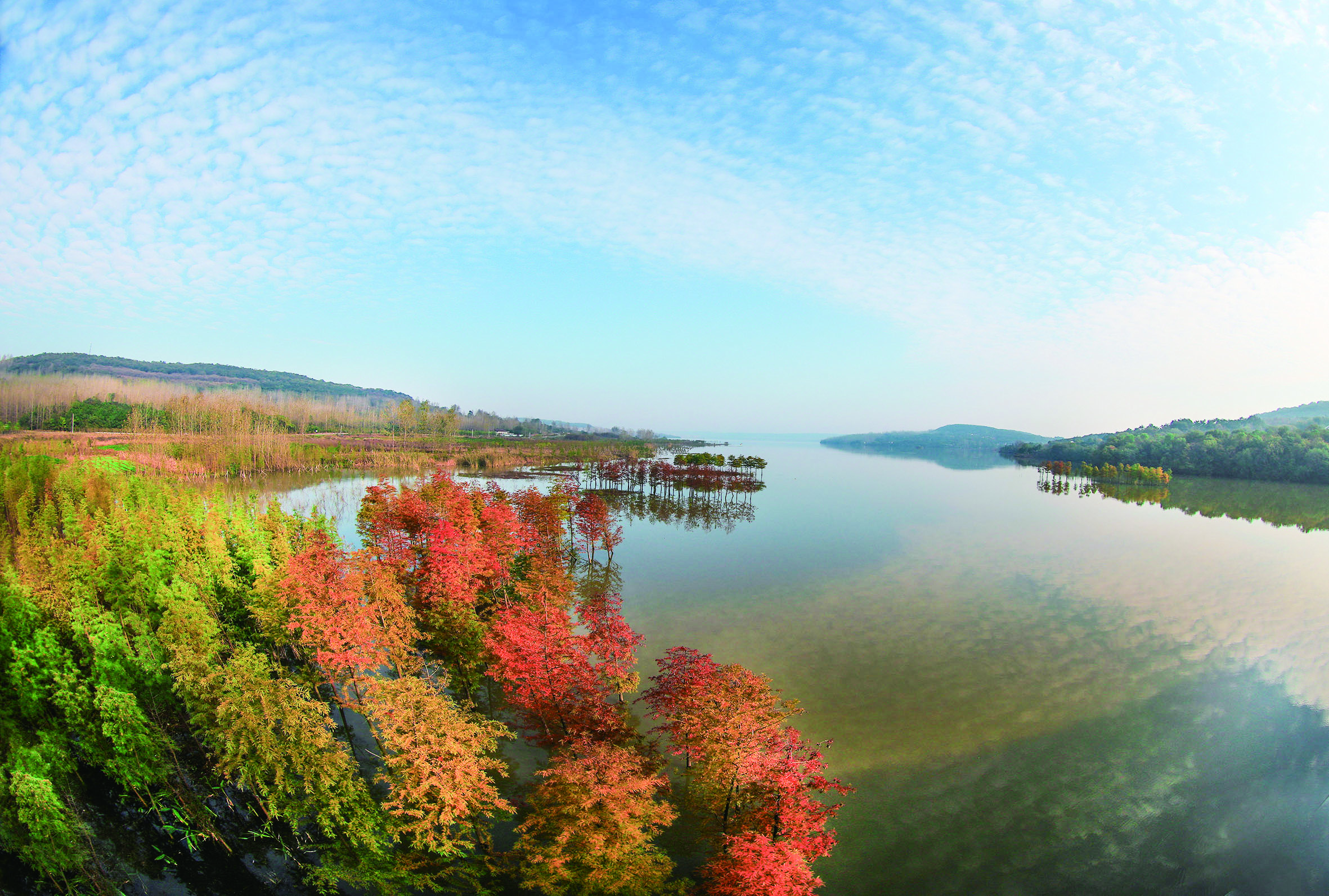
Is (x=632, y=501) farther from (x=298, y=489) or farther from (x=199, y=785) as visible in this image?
(x=199, y=785)

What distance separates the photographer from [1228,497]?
4584 centimetres

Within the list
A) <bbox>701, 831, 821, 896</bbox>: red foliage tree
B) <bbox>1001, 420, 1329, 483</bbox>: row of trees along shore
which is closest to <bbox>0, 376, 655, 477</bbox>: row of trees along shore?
<bbox>701, 831, 821, 896</bbox>: red foliage tree

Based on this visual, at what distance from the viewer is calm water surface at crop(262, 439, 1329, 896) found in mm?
7305

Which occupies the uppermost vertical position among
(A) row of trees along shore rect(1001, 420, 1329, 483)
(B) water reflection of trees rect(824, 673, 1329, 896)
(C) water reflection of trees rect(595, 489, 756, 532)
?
(A) row of trees along shore rect(1001, 420, 1329, 483)

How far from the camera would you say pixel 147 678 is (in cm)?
748

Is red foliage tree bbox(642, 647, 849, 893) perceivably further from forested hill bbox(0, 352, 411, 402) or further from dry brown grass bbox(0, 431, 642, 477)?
forested hill bbox(0, 352, 411, 402)

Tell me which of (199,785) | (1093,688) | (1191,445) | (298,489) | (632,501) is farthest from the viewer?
(1191,445)

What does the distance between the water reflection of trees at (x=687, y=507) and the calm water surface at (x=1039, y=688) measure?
394 cm

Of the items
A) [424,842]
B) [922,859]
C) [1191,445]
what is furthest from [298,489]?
[1191,445]

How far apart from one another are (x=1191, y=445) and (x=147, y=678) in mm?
103237

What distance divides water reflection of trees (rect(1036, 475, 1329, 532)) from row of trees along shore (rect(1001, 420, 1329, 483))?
3326mm

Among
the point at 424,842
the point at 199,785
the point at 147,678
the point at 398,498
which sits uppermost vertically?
the point at 398,498

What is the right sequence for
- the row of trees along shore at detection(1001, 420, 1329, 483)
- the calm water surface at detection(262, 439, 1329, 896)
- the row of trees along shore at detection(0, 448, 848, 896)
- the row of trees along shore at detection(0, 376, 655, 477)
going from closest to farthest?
the row of trees along shore at detection(0, 448, 848, 896)
the calm water surface at detection(262, 439, 1329, 896)
the row of trees along shore at detection(0, 376, 655, 477)
the row of trees along shore at detection(1001, 420, 1329, 483)

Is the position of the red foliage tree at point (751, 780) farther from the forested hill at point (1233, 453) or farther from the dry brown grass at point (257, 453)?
the forested hill at point (1233, 453)
